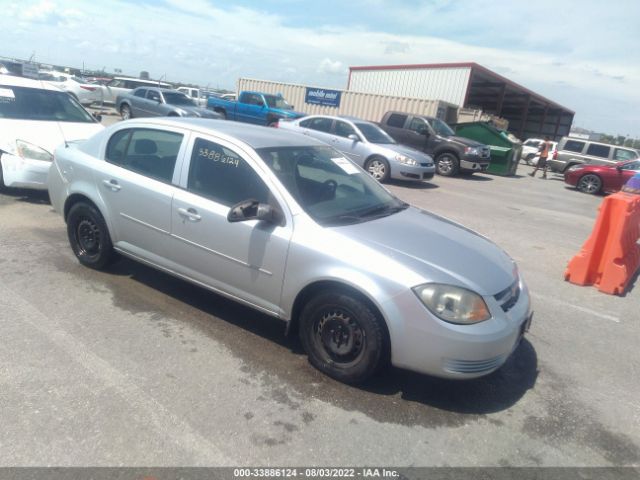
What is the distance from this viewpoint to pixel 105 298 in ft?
13.9

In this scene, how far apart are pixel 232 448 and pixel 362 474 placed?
2.34 ft

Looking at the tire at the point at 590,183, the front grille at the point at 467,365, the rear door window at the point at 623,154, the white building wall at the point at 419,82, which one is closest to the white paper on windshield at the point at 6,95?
the front grille at the point at 467,365

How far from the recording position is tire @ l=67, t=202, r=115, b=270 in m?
4.54

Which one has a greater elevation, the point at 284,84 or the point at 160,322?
the point at 284,84

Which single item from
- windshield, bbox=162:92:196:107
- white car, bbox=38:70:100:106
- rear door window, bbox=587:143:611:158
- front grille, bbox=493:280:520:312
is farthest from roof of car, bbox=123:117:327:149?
white car, bbox=38:70:100:106

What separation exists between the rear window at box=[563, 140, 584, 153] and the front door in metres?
20.7

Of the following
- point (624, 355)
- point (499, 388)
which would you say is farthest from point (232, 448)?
point (624, 355)

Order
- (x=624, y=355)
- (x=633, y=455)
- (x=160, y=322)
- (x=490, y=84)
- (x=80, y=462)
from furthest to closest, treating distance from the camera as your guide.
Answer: (x=490, y=84), (x=624, y=355), (x=160, y=322), (x=633, y=455), (x=80, y=462)

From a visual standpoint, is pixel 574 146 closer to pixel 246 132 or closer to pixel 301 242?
pixel 246 132

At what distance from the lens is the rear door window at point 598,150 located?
20016mm

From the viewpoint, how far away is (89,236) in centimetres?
471

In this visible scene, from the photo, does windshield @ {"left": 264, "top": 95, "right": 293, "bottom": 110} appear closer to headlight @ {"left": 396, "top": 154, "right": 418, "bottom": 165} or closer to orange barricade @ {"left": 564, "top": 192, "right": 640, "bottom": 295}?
headlight @ {"left": 396, "top": 154, "right": 418, "bottom": 165}

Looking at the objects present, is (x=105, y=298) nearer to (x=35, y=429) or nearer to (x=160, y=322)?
(x=160, y=322)

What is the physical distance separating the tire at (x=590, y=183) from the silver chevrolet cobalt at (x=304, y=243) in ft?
49.2
